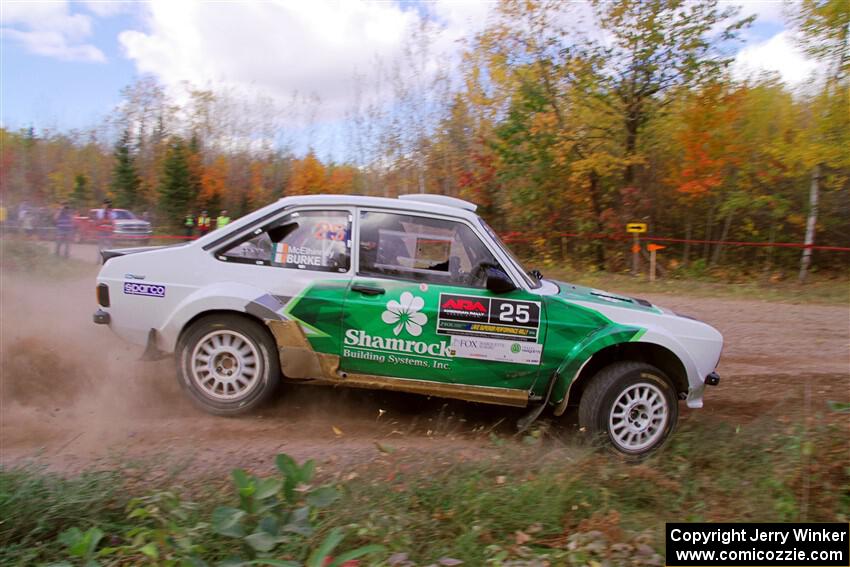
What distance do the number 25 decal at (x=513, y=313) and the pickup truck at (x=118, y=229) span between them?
1659 cm

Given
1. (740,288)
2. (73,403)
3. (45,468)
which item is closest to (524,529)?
(45,468)

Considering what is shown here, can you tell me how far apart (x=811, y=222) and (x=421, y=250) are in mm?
14606

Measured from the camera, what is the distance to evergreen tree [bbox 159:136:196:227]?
3173 centimetres

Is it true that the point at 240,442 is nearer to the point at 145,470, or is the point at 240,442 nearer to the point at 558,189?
the point at 145,470

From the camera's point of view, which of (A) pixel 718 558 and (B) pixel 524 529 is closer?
(A) pixel 718 558

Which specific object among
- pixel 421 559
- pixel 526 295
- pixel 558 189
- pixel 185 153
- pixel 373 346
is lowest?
pixel 421 559

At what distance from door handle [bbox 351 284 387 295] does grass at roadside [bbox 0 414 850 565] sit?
1327 millimetres

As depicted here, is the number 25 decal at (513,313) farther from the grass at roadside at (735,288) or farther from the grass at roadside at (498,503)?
the grass at roadside at (735,288)

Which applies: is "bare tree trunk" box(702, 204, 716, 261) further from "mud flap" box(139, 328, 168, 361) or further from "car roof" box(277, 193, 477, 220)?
"mud flap" box(139, 328, 168, 361)

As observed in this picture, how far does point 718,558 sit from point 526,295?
2.32 m

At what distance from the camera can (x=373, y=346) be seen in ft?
16.5

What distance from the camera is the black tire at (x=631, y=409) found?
15.9 ft

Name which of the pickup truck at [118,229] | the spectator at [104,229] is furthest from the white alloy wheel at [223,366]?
the spectator at [104,229]

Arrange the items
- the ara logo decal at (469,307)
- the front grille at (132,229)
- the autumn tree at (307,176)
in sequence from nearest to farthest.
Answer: the ara logo decal at (469,307), the front grille at (132,229), the autumn tree at (307,176)
